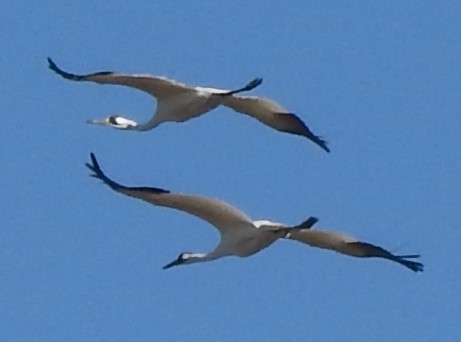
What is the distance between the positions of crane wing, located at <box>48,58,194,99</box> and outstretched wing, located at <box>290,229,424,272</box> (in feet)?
6.64

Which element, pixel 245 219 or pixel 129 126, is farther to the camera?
pixel 129 126

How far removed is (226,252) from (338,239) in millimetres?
1314

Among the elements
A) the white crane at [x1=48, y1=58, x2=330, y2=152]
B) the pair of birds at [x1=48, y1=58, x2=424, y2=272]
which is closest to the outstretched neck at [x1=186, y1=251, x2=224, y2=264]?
the pair of birds at [x1=48, y1=58, x2=424, y2=272]

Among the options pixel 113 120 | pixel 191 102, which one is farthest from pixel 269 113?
pixel 113 120

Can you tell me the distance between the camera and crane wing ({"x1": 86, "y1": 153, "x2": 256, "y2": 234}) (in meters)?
29.4

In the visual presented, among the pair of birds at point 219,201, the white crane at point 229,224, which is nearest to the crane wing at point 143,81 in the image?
the pair of birds at point 219,201

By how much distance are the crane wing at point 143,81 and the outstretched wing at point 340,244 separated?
2024 mm

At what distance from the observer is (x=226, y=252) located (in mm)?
30000

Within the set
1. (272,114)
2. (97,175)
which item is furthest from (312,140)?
(97,175)

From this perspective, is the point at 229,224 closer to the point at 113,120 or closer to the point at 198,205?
the point at 198,205

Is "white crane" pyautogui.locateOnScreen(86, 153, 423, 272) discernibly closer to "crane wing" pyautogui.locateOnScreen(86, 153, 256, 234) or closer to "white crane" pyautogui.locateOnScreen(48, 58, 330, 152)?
"crane wing" pyautogui.locateOnScreen(86, 153, 256, 234)

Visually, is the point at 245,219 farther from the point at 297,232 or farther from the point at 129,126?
the point at 129,126

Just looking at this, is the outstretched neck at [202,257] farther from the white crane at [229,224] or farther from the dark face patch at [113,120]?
the dark face patch at [113,120]

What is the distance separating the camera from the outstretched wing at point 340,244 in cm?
3006
